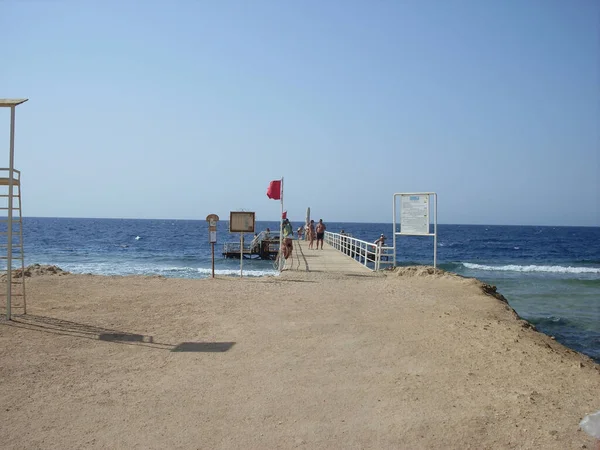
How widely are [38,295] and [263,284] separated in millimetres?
5048

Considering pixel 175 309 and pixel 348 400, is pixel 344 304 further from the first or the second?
pixel 348 400

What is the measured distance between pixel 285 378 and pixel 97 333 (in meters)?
3.56

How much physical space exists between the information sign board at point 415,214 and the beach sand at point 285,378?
5.21 meters

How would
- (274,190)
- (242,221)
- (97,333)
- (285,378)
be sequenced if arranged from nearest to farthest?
1. (285,378)
2. (97,333)
3. (242,221)
4. (274,190)

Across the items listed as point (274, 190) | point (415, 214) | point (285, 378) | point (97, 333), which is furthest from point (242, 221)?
point (285, 378)

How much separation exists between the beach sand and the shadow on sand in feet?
0.09

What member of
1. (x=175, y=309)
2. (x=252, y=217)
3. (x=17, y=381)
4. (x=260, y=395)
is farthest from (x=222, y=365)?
(x=252, y=217)

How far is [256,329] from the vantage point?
8.13m

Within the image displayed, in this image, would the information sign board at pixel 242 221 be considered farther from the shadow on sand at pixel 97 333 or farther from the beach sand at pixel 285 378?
the shadow on sand at pixel 97 333

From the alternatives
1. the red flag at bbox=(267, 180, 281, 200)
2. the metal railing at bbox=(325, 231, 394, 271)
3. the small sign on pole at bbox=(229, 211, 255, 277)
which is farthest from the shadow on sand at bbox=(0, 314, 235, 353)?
the red flag at bbox=(267, 180, 281, 200)

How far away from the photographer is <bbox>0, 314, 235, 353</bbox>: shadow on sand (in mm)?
7164

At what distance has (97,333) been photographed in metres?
7.87

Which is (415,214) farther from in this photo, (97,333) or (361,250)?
(97,333)

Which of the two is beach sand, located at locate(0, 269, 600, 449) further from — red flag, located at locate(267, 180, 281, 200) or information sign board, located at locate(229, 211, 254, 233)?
red flag, located at locate(267, 180, 281, 200)
